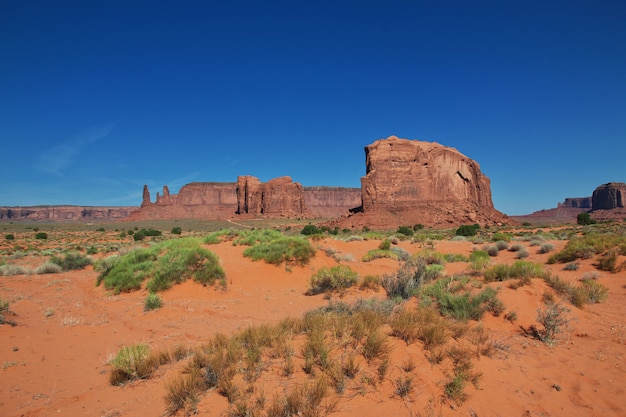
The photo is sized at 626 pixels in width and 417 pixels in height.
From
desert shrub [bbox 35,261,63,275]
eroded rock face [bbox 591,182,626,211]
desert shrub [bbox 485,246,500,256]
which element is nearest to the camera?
desert shrub [bbox 35,261,63,275]

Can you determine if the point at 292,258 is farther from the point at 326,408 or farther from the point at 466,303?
the point at 326,408

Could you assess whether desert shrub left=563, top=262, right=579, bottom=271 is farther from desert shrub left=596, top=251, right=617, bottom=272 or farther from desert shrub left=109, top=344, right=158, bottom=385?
desert shrub left=109, top=344, right=158, bottom=385

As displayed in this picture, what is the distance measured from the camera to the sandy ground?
12.4 ft

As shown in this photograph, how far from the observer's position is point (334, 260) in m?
15.1

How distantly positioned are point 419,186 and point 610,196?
313 feet

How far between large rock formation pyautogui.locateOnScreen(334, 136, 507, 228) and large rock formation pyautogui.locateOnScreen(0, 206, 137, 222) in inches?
6383

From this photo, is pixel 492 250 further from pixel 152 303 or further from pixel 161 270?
pixel 152 303

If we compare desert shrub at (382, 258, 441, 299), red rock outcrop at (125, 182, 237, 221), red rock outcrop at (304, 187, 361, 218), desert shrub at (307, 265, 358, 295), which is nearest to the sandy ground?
desert shrub at (307, 265, 358, 295)

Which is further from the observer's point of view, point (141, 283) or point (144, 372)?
point (141, 283)

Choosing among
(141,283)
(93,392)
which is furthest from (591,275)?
(141,283)

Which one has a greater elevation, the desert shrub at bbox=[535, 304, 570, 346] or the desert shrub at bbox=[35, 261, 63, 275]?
the desert shrub at bbox=[35, 261, 63, 275]

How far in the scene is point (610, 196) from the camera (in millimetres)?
108625

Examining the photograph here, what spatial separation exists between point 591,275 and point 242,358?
11.1 meters

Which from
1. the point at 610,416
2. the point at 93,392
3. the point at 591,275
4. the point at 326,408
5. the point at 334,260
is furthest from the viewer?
the point at 334,260
